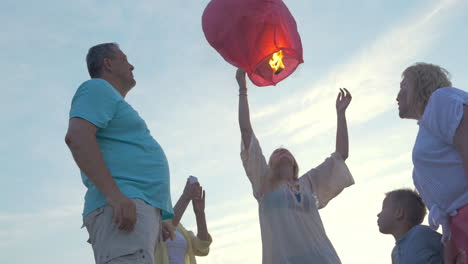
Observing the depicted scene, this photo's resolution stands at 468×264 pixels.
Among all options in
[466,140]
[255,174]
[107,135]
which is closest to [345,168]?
[255,174]

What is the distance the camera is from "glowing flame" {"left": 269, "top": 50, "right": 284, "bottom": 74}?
4.88m

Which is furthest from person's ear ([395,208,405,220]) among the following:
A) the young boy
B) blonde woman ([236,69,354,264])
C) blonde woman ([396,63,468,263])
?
blonde woman ([396,63,468,263])

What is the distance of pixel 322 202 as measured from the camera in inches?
200

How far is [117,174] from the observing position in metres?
3.03

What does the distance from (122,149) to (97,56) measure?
817 millimetres

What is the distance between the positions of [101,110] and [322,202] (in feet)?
8.55

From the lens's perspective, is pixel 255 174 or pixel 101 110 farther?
pixel 255 174

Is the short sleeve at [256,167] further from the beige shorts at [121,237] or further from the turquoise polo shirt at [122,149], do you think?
the beige shorts at [121,237]

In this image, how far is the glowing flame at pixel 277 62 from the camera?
A: 4883mm

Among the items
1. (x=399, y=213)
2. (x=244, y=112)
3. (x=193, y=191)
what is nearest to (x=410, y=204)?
(x=399, y=213)

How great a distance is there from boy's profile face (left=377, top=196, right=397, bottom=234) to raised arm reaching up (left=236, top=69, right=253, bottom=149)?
48.7 inches

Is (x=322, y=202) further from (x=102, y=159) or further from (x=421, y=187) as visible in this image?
(x=102, y=159)

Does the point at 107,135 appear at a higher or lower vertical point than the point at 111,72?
lower

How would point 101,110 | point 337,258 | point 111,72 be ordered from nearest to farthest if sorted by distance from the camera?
1. point 101,110
2. point 111,72
3. point 337,258
